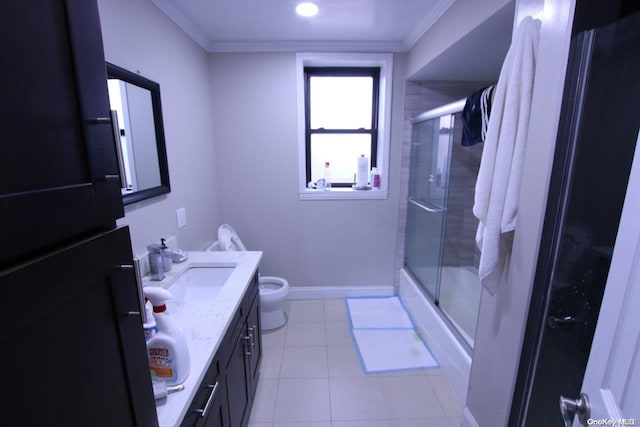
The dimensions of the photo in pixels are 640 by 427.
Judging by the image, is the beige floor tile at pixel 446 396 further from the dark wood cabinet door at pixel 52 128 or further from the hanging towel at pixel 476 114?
the dark wood cabinet door at pixel 52 128

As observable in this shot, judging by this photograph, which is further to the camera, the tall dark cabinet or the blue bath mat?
the blue bath mat

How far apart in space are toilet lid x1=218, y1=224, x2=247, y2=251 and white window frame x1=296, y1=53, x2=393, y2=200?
0.73 metres

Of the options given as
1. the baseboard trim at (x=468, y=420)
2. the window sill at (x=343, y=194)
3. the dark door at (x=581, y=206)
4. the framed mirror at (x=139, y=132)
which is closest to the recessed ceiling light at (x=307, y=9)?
the framed mirror at (x=139, y=132)

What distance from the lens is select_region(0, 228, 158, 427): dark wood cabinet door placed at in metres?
0.36

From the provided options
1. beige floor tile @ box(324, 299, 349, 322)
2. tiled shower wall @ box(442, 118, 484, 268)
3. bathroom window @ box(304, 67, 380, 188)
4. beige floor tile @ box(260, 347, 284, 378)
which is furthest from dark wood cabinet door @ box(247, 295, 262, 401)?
tiled shower wall @ box(442, 118, 484, 268)

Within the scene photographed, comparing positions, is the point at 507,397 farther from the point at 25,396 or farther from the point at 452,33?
the point at 452,33

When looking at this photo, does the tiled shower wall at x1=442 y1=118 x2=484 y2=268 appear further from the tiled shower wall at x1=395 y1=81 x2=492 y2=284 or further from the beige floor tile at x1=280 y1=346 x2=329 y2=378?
the beige floor tile at x1=280 y1=346 x2=329 y2=378

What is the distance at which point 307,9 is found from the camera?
1.93 m

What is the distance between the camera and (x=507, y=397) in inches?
48.9

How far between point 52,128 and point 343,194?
2.47m

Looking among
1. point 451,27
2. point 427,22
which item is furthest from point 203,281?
point 427,22

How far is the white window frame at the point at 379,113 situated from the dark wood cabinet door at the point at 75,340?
2.27 metres

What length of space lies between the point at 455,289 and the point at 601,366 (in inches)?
79.7

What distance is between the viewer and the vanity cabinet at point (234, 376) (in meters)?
0.98
